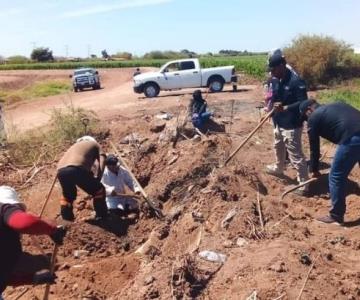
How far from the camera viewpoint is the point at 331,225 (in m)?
6.60

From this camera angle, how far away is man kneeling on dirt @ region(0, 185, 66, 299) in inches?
145

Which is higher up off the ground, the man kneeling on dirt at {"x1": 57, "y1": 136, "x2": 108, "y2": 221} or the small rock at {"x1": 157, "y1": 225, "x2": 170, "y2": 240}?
the man kneeling on dirt at {"x1": 57, "y1": 136, "x2": 108, "y2": 221}

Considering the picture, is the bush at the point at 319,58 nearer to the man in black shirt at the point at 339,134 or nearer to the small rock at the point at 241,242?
the man in black shirt at the point at 339,134

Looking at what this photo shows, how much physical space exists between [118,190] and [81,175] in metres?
1.03

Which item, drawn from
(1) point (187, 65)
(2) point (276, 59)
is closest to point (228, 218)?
(2) point (276, 59)

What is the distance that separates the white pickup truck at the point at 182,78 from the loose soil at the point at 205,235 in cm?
1199

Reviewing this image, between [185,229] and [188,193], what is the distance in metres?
1.38

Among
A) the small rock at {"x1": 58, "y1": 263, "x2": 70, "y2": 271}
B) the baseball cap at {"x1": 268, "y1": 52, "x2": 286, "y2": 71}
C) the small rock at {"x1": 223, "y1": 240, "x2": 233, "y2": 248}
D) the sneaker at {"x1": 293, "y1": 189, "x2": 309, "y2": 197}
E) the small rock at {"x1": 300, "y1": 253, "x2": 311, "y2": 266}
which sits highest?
the baseball cap at {"x1": 268, "y1": 52, "x2": 286, "y2": 71}

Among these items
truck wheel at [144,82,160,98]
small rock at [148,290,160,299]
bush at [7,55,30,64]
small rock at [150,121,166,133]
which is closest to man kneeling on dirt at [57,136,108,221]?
small rock at [148,290,160,299]

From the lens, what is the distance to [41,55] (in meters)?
86.8

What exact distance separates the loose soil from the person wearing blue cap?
21.5 inches

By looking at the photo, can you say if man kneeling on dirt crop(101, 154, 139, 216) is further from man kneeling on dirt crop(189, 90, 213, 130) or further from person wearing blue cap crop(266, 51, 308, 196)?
man kneeling on dirt crop(189, 90, 213, 130)

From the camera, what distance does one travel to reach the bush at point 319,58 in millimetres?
27297

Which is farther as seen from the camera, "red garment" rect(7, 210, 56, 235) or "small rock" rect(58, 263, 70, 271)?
"small rock" rect(58, 263, 70, 271)
